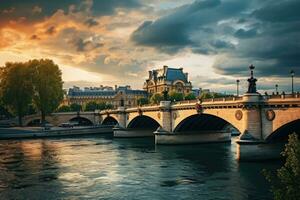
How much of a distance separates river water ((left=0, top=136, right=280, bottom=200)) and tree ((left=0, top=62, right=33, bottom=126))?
39.0m

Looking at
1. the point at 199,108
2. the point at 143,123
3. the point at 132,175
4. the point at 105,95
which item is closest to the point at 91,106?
the point at 105,95

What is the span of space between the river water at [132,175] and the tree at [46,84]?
38.3 metres

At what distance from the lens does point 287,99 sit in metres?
37.8

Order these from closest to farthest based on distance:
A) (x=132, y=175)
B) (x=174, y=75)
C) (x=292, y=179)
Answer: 1. (x=292, y=179)
2. (x=132, y=175)
3. (x=174, y=75)

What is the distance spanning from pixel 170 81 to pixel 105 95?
3792 cm

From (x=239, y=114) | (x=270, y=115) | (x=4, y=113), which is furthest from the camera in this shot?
(x=4, y=113)

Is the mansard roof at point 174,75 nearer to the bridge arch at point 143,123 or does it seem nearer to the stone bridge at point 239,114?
the bridge arch at point 143,123

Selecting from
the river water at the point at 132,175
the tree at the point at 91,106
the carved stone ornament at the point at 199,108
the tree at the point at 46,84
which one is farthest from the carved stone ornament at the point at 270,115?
the tree at the point at 91,106

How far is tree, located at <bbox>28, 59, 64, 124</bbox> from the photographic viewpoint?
92.2 metres

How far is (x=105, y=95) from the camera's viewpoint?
191625mm

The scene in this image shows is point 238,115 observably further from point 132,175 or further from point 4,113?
point 4,113

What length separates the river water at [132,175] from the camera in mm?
29281

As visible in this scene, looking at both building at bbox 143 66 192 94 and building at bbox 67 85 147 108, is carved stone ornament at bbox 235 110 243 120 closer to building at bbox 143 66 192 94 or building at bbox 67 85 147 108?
building at bbox 143 66 192 94

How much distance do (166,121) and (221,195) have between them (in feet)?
122
